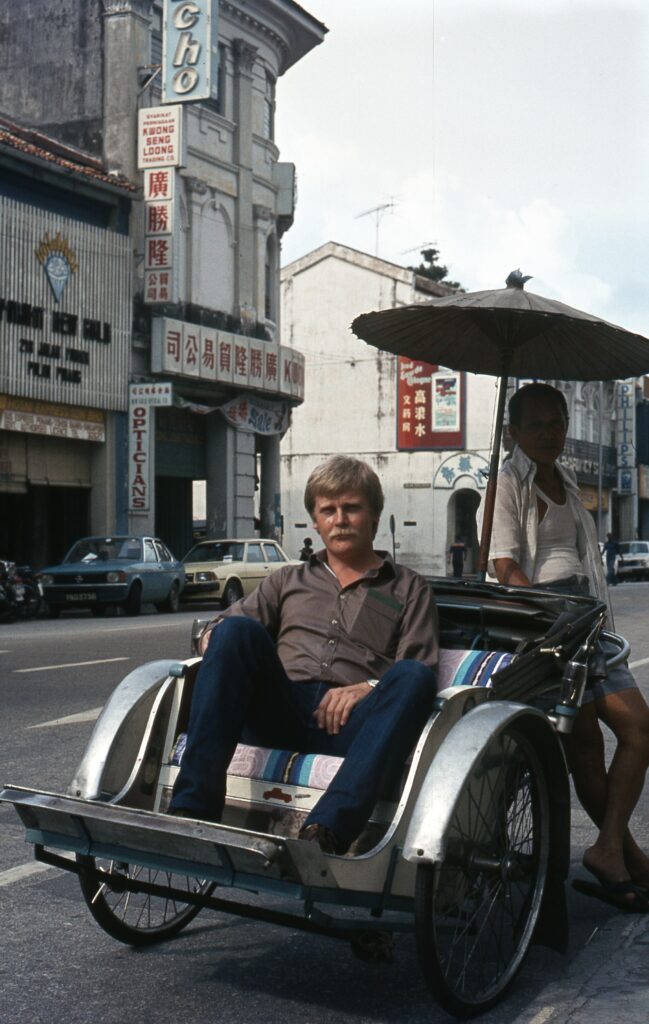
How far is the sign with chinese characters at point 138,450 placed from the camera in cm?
2888

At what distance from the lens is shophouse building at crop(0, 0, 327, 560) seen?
29.0 metres

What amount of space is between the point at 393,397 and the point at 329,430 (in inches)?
124

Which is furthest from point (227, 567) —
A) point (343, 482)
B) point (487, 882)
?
point (487, 882)

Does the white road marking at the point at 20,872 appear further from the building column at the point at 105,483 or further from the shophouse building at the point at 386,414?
the shophouse building at the point at 386,414

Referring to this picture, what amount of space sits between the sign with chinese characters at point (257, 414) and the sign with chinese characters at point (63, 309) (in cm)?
426

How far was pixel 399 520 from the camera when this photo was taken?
5053 centimetres

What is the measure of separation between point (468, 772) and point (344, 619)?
89cm

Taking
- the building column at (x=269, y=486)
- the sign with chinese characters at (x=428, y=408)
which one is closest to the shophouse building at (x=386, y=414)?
the sign with chinese characters at (x=428, y=408)

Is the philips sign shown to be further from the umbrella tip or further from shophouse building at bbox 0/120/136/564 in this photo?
the umbrella tip

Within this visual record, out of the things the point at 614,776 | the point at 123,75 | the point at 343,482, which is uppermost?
the point at 123,75

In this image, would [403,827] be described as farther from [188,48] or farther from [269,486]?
[269,486]

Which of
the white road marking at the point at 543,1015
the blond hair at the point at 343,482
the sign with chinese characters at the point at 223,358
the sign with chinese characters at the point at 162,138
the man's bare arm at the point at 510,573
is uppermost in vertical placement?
the sign with chinese characters at the point at 162,138

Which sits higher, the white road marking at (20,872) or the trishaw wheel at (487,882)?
the trishaw wheel at (487,882)

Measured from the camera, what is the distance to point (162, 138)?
94.9 ft
